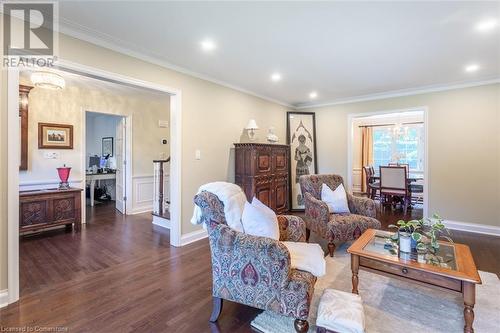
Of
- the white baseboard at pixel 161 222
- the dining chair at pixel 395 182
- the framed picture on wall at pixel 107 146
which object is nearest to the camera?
the white baseboard at pixel 161 222

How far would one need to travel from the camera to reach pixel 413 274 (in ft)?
6.17

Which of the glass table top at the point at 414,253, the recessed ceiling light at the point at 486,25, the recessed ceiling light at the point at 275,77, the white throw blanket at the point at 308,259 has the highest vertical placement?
the recessed ceiling light at the point at 275,77

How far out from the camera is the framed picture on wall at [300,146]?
18.5ft

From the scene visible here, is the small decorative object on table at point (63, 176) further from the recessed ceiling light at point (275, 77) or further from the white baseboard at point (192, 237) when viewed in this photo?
the recessed ceiling light at point (275, 77)

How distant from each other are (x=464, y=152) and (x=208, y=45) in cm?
440

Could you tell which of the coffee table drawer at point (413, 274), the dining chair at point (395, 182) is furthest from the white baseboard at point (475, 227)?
the coffee table drawer at point (413, 274)

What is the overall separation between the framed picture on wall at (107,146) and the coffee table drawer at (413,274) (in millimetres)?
7008

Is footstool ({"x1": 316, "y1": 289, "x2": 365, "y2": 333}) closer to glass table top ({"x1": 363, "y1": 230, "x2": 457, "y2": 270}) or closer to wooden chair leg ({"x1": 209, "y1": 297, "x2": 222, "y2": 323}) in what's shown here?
glass table top ({"x1": 363, "y1": 230, "x2": 457, "y2": 270})

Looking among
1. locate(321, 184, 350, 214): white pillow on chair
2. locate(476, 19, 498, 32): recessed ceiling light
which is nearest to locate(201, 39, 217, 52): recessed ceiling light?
locate(321, 184, 350, 214): white pillow on chair

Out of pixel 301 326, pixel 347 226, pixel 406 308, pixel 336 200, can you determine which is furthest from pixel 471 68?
pixel 301 326

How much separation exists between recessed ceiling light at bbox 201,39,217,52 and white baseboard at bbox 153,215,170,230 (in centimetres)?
297

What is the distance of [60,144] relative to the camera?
451 centimetres

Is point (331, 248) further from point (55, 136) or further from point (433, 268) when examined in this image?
point (55, 136)

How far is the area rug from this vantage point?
181cm
